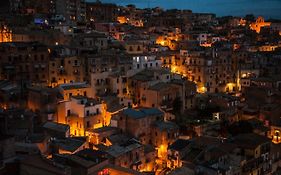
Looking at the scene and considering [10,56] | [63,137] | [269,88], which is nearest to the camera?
[63,137]

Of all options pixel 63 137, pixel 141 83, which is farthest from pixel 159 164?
pixel 141 83

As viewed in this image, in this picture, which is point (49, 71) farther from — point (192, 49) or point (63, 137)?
point (192, 49)

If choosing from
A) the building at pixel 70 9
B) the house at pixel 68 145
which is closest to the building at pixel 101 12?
the building at pixel 70 9

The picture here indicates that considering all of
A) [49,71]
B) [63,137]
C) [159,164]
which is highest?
[49,71]

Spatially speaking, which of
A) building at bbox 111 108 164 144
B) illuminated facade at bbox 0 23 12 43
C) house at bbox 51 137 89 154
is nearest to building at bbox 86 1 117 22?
illuminated facade at bbox 0 23 12 43

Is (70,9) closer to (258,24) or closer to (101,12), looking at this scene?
(101,12)

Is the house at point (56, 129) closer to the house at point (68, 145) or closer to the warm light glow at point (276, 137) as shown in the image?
the house at point (68, 145)

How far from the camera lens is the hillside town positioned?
21.0 metres

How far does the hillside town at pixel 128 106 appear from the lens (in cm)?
2097

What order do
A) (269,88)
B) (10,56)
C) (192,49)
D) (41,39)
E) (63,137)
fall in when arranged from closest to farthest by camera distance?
(63,137)
(10,56)
(269,88)
(41,39)
(192,49)

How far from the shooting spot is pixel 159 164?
987 inches

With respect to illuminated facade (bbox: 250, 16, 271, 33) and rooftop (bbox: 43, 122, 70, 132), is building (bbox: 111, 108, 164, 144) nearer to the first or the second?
rooftop (bbox: 43, 122, 70, 132)

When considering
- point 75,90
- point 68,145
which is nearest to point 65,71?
point 75,90

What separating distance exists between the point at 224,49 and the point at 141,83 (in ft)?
45.2
